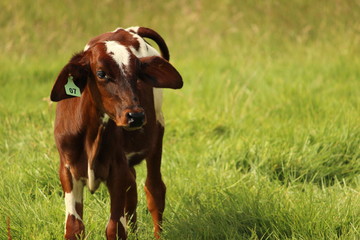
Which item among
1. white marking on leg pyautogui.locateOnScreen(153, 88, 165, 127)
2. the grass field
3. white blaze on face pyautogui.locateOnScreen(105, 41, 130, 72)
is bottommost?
the grass field

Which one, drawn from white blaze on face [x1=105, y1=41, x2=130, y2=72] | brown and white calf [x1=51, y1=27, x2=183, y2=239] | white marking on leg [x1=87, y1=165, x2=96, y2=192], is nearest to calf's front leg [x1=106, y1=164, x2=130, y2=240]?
brown and white calf [x1=51, y1=27, x2=183, y2=239]

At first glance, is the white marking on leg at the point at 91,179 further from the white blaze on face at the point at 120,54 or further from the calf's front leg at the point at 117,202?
the white blaze on face at the point at 120,54

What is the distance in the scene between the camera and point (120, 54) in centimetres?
341

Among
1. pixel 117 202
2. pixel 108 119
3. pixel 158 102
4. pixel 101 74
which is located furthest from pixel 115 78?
pixel 158 102

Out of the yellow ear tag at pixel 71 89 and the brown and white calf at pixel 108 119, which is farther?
the yellow ear tag at pixel 71 89

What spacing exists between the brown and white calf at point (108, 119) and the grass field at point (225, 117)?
15.0 inches

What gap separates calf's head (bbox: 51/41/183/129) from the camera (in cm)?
333

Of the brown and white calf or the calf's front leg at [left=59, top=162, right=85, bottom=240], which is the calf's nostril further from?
the calf's front leg at [left=59, top=162, right=85, bottom=240]

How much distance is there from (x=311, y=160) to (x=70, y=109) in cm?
238

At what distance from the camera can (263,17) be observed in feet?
32.9

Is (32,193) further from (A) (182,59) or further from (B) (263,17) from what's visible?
(B) (263,17)

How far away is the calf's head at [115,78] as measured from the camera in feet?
10.9

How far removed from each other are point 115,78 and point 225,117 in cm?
334

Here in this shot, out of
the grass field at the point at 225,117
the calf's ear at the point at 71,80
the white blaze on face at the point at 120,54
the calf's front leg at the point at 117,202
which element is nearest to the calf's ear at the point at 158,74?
the white blaze on face at the point at 120,54
